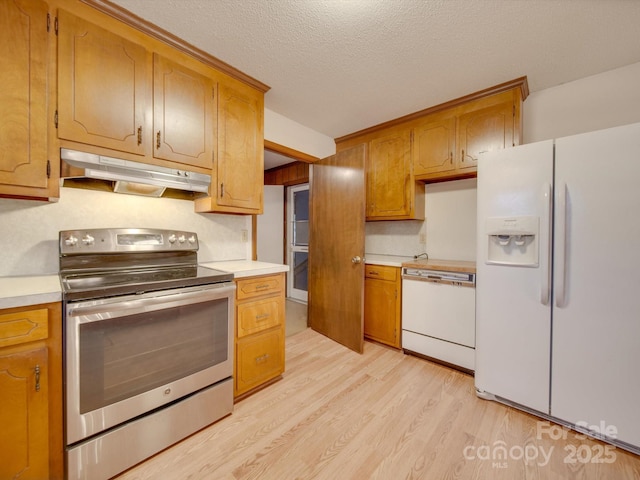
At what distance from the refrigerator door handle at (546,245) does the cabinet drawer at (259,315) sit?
1.77 metres

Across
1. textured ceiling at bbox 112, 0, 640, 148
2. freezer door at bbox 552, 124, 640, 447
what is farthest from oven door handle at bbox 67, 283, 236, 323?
freezer door at bbox 552, 124, 640, 447

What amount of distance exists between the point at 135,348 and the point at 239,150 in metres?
1.51

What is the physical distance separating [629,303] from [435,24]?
194cm

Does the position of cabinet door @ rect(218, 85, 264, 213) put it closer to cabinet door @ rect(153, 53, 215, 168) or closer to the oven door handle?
cabinet door @ rect(153, 53, 215, 168)

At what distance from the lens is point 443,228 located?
9.37 feet

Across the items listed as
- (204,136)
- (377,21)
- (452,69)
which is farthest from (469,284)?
(204,136)

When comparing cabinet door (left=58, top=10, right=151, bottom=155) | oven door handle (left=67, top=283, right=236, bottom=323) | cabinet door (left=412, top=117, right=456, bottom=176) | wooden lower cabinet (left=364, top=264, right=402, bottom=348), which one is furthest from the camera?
wooden lower cabinet (left=364, top=264, right=402, bottom=348)

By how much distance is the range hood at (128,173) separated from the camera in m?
1.39

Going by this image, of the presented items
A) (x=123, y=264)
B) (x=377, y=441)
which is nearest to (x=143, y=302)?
(x=123, y=264)

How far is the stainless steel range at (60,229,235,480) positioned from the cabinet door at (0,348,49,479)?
0.27 feet

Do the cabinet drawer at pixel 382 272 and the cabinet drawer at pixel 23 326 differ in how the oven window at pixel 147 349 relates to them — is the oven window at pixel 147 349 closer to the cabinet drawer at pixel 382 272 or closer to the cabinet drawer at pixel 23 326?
the cabinet drawer at pixel 23 326

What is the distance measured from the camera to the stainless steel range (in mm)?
1159

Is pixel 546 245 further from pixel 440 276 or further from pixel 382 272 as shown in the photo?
pixel 382 272

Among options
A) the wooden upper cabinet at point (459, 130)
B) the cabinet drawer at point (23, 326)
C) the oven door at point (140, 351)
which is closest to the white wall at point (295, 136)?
the wooden upper cabinet at point (459, 130)
